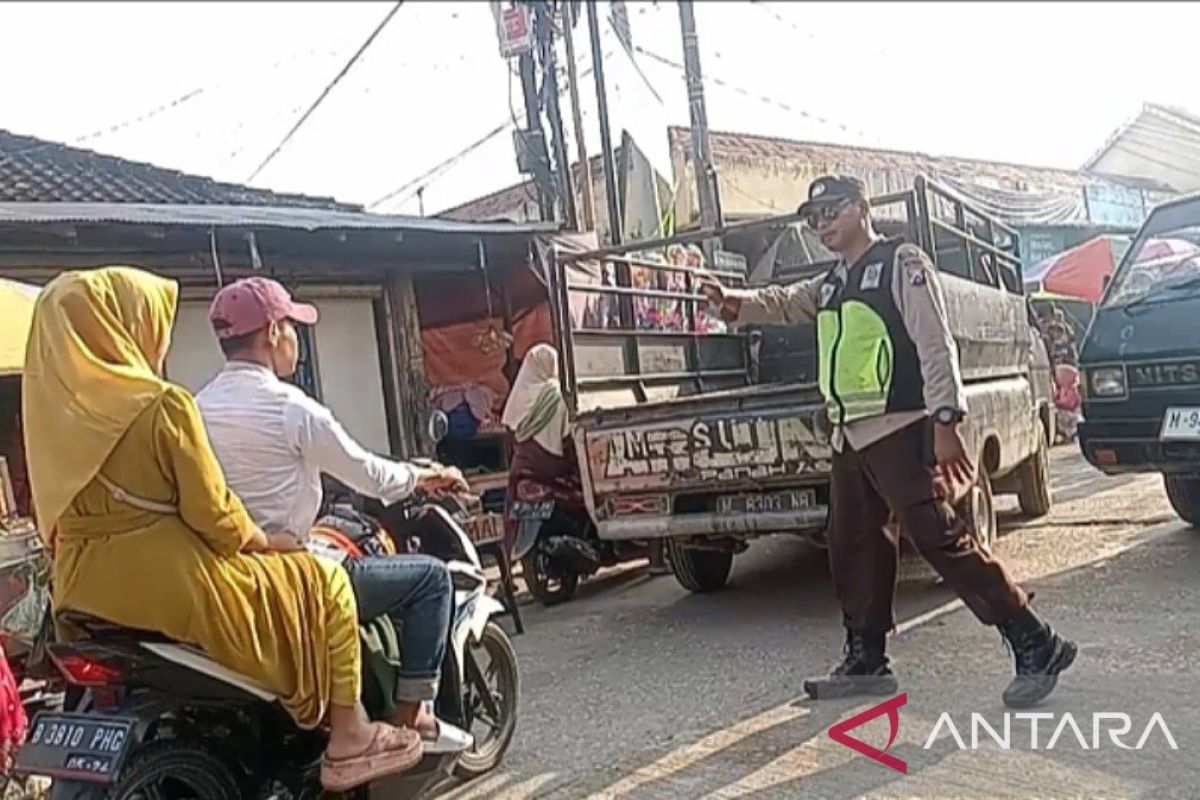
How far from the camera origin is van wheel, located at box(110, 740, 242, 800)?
271cm

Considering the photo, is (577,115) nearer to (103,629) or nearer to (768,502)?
(768,502)

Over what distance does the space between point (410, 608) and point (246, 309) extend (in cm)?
94

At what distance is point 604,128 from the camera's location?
1080 centimetres

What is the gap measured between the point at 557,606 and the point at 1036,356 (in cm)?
400

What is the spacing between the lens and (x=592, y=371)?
23.0 ft

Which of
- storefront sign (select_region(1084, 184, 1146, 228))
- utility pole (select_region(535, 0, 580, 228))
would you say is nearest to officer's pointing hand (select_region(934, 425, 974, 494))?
utility pole (select_region(535, 0, 580, 228))

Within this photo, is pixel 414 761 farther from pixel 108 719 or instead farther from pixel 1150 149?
pixel 1150 149

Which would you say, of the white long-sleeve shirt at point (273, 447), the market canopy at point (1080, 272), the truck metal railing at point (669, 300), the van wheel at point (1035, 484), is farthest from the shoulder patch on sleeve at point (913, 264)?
the market canopy at point (1080, 272)

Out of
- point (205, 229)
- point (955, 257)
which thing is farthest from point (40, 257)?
point (955, 257)

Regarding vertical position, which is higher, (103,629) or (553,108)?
(553,108)

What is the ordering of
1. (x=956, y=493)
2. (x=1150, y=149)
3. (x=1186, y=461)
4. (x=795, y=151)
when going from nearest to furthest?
(x=956, y=493)
(x=1186, y=461)
(x=1150, y=149)
(x=795, y=151)

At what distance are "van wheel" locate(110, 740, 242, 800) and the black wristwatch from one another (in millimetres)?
2463

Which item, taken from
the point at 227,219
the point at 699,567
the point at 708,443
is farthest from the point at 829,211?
the point at 227,219

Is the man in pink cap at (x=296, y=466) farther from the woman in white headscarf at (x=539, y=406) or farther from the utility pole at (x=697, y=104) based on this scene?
the utility pole at (x=697, y=104)
